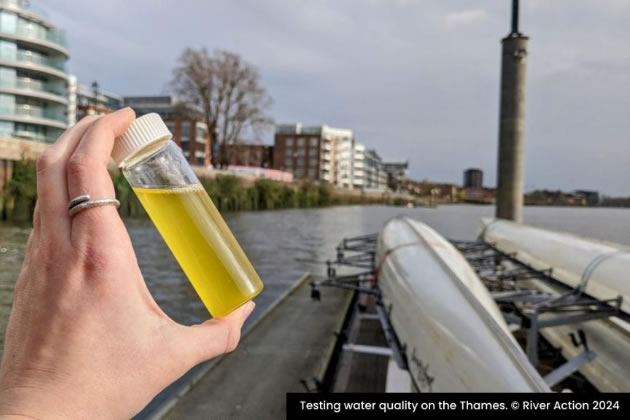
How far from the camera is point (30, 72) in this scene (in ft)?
66.3

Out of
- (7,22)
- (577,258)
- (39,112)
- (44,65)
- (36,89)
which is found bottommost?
(577,258)

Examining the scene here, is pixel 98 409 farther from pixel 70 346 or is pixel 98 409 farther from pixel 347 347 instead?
pixel 347 347

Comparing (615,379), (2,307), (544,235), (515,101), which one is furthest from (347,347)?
(515,101)

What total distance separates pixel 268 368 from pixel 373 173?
351 ft

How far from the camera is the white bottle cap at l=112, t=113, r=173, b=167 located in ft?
2.39

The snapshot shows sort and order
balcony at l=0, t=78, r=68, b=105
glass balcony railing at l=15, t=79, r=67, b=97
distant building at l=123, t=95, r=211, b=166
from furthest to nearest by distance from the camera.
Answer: glass balcony railing at l=15, t=79, r=67, b=97, balcony at l=0, t=78, r=68, b=105, distant building at l=123, t=95, r=211, b=166

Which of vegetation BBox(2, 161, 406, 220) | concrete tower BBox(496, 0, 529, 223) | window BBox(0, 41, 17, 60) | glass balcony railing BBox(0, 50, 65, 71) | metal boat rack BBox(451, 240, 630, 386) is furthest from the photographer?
glass balcony railing BBox(0, 50, 65, 71)

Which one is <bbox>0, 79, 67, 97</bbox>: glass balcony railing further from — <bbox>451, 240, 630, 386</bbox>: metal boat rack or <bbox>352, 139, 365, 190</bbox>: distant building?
<bbox>352, 139, 365, 190</bbox>: distant building

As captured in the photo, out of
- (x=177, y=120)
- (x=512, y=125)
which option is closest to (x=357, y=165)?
(x=512, y=125)

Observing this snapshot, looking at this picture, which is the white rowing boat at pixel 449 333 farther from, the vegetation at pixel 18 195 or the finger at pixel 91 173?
the vegetation at pixel 18 195

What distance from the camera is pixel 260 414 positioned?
7.68ft

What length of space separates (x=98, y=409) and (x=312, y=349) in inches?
139

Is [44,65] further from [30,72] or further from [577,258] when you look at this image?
[577,258]
